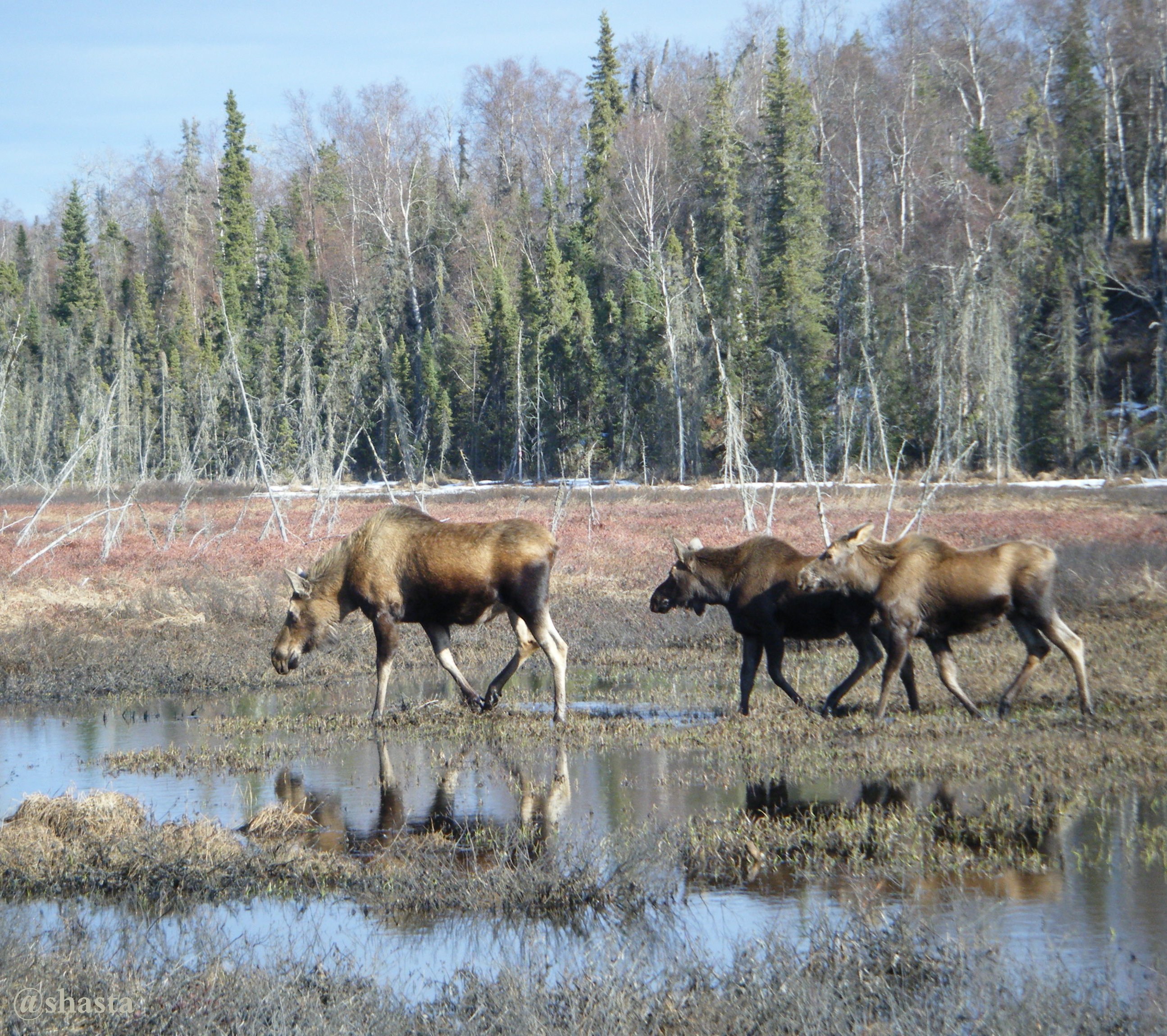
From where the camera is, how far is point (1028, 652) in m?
11.6

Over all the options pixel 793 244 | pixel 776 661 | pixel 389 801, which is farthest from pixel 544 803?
pixel 793 244

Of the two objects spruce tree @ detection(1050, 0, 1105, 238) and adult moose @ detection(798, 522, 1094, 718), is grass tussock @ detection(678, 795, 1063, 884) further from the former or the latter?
spruce tree @ detection(1050, 0, 1105, 238)

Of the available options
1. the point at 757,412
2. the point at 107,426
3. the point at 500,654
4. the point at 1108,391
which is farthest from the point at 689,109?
the point at 500,654

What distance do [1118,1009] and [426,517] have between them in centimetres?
926

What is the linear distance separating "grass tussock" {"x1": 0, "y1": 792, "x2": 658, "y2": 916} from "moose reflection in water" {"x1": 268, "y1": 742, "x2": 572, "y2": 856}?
5 centimetres

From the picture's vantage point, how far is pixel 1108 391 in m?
48.3

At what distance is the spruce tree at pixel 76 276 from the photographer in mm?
78625

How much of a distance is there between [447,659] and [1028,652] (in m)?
5.78

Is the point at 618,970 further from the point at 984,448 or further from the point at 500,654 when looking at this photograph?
the point at 984,448

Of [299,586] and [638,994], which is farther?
[299,586]

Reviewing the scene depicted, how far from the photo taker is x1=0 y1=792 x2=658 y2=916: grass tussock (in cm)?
690

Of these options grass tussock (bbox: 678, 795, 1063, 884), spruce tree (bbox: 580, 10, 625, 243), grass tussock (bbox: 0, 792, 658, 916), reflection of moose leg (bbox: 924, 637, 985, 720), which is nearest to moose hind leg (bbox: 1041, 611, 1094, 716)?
reflection of moose leg (bbox: 924, 637, 985, 720)

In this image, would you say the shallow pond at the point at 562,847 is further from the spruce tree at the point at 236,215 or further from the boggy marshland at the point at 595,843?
the spruce tree at the point at 236,215

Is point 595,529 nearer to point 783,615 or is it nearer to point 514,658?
point 514,658
